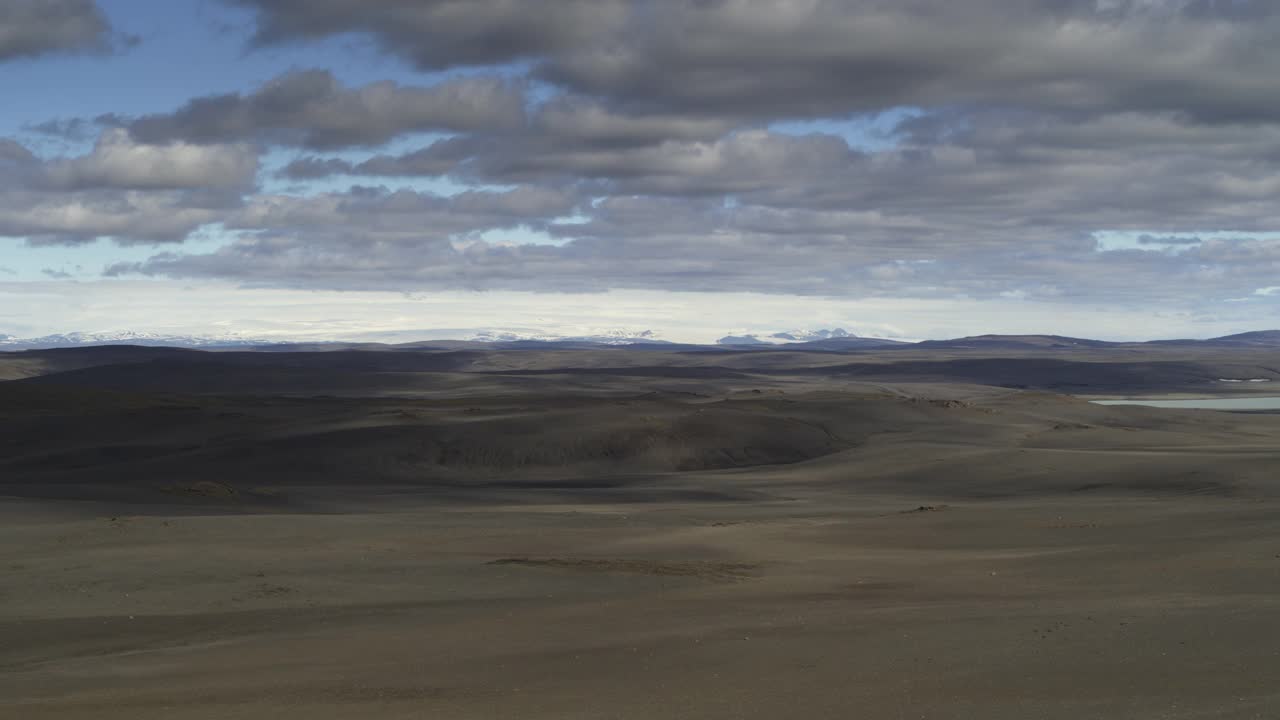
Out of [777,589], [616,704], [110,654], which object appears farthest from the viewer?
[777,589]

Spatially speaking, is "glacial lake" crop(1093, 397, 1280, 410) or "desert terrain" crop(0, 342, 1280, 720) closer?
"desert terrain" crop(0, 342, 1280, 720)

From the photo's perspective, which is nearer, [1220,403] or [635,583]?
[635,583]

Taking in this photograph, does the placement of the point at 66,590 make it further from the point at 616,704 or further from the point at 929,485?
the point at 929,485

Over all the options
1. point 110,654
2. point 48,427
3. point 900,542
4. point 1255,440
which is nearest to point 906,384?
point 1255,440

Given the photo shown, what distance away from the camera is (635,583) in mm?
18266

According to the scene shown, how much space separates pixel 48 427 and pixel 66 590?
43.8 meters

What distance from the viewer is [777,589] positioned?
17.2 m

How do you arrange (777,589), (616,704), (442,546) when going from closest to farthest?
1. (616,704)
2. (777,589)
3. (442,546)

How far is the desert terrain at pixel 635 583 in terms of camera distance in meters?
10.5

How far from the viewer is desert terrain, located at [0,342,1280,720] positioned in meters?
10.5

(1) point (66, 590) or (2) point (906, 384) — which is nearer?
(1) point (66, 590)

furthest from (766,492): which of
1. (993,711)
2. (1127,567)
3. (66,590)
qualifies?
(993,711)

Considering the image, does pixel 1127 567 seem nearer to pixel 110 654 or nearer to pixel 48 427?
pixel 110 654

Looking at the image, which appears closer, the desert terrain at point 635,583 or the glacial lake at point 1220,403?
the desert terrain at point 635,583
